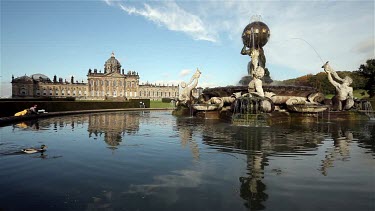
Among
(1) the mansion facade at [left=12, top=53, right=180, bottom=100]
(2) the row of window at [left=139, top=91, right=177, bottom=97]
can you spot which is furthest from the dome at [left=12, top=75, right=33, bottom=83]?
(2) the row of window at [left=139, top=91, right=177, bottom=97]

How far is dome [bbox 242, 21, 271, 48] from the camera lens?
22156mm

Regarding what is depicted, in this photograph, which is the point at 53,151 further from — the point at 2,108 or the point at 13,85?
the point at 13,85

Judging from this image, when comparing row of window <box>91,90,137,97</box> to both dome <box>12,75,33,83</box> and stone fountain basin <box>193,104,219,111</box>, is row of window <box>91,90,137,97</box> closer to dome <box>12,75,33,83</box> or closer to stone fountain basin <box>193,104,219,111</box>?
dome <box>12,75,33,83</box>

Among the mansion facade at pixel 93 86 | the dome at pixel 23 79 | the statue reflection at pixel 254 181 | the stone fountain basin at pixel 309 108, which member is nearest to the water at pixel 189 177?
the statue reflection at pixel 254 181

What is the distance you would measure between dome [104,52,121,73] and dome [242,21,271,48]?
9991 centimetres

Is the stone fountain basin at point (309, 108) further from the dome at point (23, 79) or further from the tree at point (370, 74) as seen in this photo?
the dome at point (23, 79)

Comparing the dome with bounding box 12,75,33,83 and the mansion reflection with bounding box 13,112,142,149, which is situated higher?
the dome with bounding box 12,75,33,83

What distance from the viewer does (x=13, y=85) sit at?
106250mm

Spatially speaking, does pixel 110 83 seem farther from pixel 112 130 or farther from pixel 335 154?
pixel 335 154

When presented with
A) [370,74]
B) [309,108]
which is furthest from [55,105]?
[370,74]

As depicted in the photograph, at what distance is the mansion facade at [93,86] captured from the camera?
351 feet

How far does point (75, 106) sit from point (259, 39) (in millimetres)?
20658

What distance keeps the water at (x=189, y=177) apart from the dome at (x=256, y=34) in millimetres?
15333

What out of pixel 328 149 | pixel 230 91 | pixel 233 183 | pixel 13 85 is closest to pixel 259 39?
pixel 230 91
